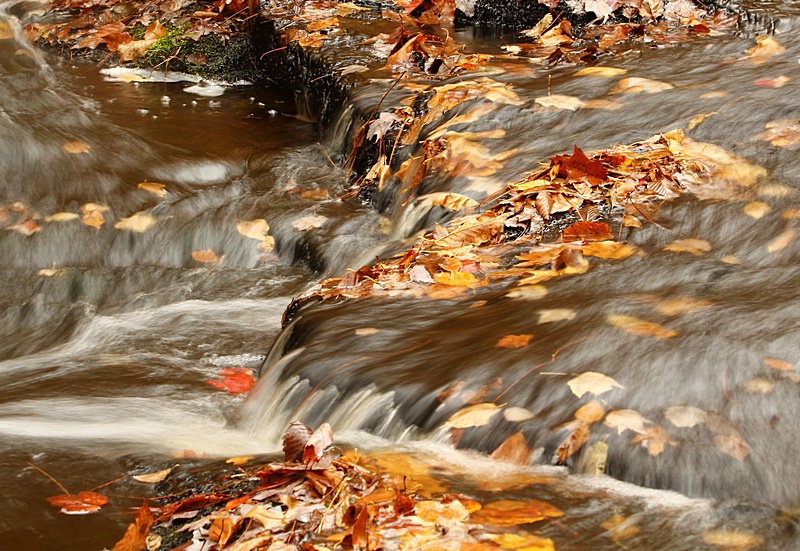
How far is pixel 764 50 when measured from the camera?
16.9ft

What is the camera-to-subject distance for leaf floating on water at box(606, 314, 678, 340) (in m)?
2.66

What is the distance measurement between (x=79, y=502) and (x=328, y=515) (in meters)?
0.83

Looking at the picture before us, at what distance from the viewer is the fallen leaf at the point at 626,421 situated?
233 cm

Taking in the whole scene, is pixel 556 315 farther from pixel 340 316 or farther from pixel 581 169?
pixel 581 169

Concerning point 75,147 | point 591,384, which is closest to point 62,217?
point 75,147

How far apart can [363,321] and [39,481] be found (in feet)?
4.07

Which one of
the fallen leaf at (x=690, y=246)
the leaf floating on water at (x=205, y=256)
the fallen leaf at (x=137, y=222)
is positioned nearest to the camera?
the fallen leaf at (x=690, y=246)

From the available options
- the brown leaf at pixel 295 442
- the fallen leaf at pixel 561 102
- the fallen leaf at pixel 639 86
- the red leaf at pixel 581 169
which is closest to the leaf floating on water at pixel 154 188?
the fallen leaf at pixel 561 102

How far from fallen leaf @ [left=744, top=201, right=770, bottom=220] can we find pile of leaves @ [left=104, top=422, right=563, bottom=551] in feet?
6.02

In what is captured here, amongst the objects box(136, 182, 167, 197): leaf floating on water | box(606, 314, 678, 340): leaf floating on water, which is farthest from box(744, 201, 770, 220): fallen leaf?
box(136, 182, 167, 197): leaf floating on water

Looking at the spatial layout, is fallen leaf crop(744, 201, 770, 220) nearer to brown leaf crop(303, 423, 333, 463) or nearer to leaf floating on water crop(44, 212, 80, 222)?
brown leaf crop(303, 423, 333, 463)

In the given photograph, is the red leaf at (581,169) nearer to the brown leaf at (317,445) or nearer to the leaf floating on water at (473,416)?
the leaf floating on water at (473,416)

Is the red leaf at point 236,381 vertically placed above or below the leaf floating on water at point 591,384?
below

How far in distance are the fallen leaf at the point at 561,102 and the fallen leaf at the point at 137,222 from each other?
2.30 meters
